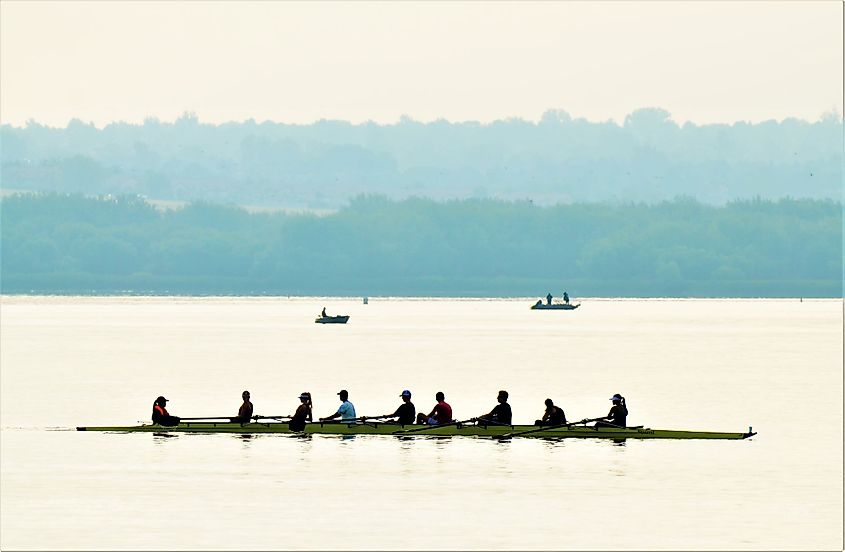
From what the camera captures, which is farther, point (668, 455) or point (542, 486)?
point (668, 455)

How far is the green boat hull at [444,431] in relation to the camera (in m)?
62.7

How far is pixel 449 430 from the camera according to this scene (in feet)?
207

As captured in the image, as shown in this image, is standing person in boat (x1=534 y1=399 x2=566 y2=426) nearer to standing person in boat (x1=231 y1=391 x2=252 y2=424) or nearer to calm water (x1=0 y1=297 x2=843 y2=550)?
calm water (x1=0 y1=297 x2=843 y2=550)

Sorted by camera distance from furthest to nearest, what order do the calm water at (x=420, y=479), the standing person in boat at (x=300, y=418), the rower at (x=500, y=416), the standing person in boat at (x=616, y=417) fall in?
the standing person in boat at (x=300, y=418) → the rower at (x=500, y=416) → the standing person in boat at (x=616, y=417) → the calm water at (x=420, y=479)

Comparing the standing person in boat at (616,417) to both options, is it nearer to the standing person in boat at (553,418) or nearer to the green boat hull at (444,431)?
the green boat hull at (444,431)

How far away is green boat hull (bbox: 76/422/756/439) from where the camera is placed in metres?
62.7

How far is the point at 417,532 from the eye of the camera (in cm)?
4297

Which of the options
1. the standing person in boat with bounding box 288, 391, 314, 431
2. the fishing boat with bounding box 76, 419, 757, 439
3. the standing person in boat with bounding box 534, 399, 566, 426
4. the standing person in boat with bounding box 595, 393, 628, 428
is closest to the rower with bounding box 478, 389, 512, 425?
Answer: the fishing boat with bounding box 76, 419, 757, 439

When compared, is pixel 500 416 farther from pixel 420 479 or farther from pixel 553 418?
pixel 420 479

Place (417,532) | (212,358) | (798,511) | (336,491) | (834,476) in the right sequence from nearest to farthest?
(417,532) → (798,511) → (336,491) → (834,476) → (212,358)

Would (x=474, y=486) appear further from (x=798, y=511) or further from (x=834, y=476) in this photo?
(x=834, y=476)

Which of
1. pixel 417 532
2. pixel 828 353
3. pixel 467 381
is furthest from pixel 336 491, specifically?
pixel 828 353

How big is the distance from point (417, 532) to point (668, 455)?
1903cm

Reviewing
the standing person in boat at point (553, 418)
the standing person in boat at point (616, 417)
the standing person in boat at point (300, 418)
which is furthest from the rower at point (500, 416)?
the standing person in boat at point (300, 418)
